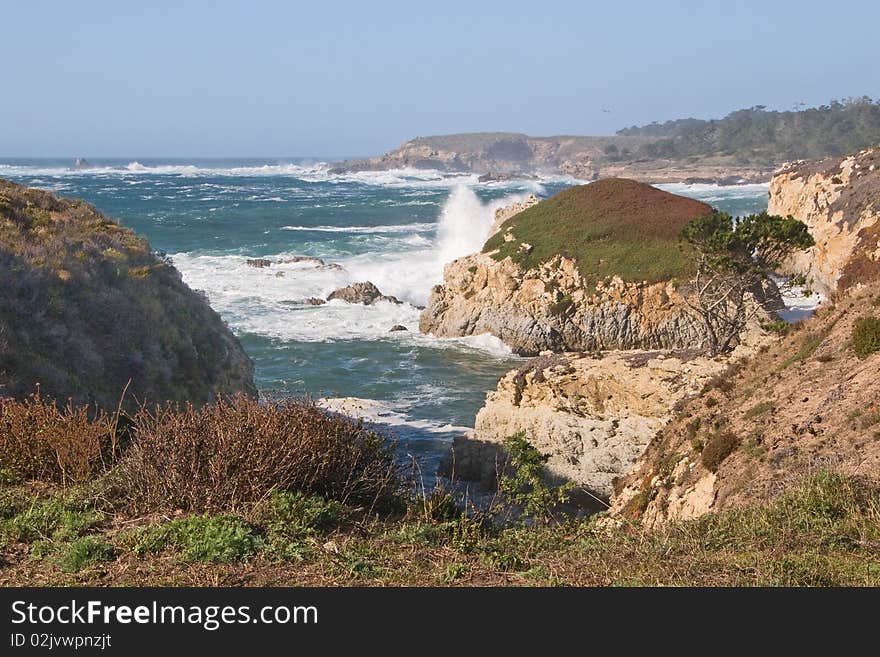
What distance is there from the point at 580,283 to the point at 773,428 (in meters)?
23.3

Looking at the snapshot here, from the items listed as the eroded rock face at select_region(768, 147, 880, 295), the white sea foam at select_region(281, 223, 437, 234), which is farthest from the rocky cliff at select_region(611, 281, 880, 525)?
the white sea foam at select_region(281, 223, 437, 234)

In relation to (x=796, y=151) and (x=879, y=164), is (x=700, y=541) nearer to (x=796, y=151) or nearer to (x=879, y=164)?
(x=879, y=164)

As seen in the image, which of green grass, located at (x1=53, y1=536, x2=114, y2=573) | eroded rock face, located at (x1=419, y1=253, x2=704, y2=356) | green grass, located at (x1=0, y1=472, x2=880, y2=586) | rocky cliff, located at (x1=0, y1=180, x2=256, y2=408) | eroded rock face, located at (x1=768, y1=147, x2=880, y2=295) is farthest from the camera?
eroded rock face, located at (x1=768, y1=147, x2=880, y2=295)

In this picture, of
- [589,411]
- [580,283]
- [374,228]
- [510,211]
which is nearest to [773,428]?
[589,411]

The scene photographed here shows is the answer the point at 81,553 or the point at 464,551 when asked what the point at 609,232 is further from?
the point at 81,553

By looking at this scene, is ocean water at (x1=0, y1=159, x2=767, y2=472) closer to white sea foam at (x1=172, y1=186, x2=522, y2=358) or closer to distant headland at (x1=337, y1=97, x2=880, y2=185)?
white sea foam at (x1=172, y1=186, x2=522, y2=358)

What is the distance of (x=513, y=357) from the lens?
32.8 m

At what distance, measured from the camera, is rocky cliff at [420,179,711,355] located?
1281 inches

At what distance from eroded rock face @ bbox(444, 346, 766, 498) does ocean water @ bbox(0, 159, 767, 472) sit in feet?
6.41

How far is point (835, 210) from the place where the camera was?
137ft

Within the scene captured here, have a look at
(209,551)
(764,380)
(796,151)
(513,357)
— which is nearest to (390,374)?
(513,357)

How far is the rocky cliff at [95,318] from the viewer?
1449cm

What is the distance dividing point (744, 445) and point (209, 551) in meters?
8.10

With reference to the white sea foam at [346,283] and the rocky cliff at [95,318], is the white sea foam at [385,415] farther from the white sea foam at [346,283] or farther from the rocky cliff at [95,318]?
the white sea foam at [346,283]
